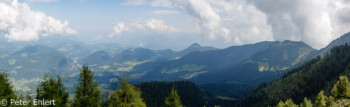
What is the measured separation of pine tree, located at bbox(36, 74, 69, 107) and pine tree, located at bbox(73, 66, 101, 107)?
4189mm

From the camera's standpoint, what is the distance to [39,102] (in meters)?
35.1

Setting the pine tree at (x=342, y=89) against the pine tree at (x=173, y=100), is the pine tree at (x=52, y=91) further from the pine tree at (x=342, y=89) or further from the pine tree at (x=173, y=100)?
the pine tree at (x=342, y=89)

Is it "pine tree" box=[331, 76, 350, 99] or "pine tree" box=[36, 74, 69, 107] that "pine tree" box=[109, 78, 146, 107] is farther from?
"pine tree" box=[331, 76, 350, 99]

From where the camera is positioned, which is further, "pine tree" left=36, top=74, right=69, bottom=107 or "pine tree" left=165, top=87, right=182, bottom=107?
"pine tree" left=165, top=87, right=182, bottom=107

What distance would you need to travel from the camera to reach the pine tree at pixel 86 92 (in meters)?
33.5

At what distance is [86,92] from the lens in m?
34.4

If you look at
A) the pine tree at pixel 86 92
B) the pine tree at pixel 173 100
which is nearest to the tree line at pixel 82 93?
the pine tree at pixel 86 92

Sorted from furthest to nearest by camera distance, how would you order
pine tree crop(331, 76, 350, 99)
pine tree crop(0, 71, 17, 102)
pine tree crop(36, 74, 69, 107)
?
1. pine tree crop(331, 76, 350, 99)
2. pine tree crop(36, 74, 69, 107)
3. pine tree crop(0, 71, 17, 102)

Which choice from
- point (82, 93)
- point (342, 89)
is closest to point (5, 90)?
point (82, 93)

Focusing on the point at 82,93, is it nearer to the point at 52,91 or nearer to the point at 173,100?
the point at 52,91

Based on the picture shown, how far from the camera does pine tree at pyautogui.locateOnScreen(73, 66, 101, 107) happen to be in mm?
33500

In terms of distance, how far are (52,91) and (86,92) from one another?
677cm

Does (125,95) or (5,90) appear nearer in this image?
(125,95)

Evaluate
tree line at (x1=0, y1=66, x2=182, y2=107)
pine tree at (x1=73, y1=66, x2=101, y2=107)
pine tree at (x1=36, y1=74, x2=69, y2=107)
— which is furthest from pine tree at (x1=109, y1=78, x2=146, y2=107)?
pine tree at (x1=36, y1=74, x2=69, y2=107)
